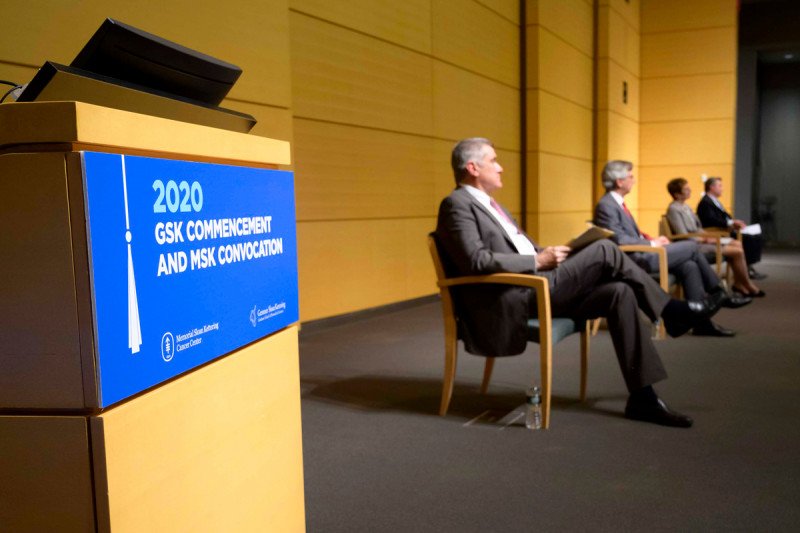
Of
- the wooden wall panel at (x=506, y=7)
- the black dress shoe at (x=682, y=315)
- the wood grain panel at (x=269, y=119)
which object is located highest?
the wooden wall panel at (x=506, y=7)

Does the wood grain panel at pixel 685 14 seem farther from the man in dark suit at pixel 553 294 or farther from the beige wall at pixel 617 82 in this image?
the man in dark suit at pixel 553 294

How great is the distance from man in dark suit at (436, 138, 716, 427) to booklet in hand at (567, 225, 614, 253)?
25 millimetres

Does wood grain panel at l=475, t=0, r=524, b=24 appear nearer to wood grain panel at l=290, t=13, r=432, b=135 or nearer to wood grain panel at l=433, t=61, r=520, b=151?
wood grain panel at l=433, t=61, r=520, b=151

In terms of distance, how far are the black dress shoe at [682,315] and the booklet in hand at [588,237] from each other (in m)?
0.54

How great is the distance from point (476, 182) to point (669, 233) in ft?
11.7

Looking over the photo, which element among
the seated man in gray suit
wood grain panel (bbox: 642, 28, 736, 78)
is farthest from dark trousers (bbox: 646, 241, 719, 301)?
wood grain panel (bbox: 642, 28, 736, 78)

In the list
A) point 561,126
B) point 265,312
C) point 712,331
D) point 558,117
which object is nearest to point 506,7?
point 558,117

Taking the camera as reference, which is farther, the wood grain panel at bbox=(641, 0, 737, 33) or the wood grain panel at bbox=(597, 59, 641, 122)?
the wood grain panel at bbox=(641, 0, 737, 33)

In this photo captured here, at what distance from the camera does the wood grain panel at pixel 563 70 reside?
26.7 feet

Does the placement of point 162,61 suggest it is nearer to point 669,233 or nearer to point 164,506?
point 164,506

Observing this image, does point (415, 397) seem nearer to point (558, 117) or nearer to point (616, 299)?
point (616, 299)

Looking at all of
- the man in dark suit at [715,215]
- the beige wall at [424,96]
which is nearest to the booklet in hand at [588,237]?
the beige wall at [424,96]

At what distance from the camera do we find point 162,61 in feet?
3.29

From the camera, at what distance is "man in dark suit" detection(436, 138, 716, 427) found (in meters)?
2.69
